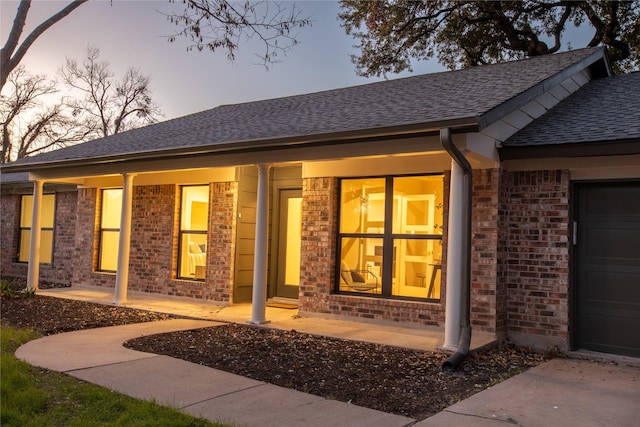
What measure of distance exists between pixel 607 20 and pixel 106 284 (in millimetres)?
17279

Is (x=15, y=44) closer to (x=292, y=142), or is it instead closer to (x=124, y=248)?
(x=292, y=142)

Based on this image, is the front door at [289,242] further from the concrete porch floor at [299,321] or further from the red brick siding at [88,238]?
the red brick siding at [88,238]

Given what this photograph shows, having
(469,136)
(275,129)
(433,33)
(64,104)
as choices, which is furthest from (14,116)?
(469,136)

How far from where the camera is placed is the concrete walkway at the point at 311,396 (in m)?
4.19

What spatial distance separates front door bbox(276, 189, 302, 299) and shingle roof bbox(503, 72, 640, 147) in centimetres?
469

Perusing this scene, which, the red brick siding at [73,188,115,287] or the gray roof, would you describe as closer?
the gray roof

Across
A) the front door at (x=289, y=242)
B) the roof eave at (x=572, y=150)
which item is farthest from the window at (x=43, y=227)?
the roof eave at (x=572, y=150)

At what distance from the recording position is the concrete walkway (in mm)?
4188

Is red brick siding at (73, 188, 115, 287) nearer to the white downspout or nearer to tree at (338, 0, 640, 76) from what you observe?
the white downspout

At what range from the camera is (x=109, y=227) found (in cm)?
1248

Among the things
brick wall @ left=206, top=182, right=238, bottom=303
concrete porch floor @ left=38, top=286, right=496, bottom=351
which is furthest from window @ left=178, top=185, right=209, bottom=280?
concrete porch floor @ left=38, top=286, right=496, bottom=351

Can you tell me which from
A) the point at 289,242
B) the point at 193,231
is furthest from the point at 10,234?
the point at 289,242

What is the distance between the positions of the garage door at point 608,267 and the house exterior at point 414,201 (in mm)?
17

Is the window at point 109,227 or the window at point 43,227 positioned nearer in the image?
the window at point 109,227
